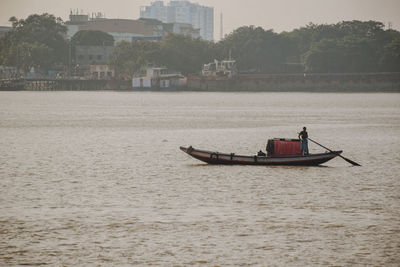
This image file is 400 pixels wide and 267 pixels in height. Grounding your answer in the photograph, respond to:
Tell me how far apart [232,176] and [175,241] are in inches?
495

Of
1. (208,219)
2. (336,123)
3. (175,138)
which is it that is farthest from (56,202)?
(336,123)

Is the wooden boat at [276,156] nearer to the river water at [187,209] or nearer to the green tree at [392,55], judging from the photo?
the river water at [187,209]

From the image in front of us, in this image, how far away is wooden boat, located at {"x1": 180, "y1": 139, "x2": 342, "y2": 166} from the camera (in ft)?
114

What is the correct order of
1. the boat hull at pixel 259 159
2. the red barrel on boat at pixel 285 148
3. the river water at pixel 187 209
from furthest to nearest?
the red barrel on boat at pixel 285 148 < the boat hull at pixel 259 159 < the river water at pixel 187 209

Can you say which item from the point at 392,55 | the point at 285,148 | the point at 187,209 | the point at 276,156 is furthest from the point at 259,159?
the point at 392,55

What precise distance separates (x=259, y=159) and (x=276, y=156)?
0.86m

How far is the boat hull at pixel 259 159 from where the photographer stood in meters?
34.6

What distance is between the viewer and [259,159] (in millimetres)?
34531

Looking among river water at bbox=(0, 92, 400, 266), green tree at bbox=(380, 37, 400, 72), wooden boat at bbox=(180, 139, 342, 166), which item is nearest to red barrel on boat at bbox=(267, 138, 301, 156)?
wooden boat at bbox=(180, 139, 342, 166)

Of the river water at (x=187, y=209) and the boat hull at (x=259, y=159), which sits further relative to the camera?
the boat hull at (x=259, y=159)

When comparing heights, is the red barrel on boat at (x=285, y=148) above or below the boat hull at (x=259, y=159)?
above

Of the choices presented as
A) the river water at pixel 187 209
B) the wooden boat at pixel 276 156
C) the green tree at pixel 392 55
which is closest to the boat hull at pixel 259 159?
the wooden boat at pixel 276 156

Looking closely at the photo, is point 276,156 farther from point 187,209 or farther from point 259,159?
point 187,209

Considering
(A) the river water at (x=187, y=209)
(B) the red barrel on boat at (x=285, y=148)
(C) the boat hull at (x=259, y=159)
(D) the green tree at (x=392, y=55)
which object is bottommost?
(A) the river water at (x=187, y=209)
